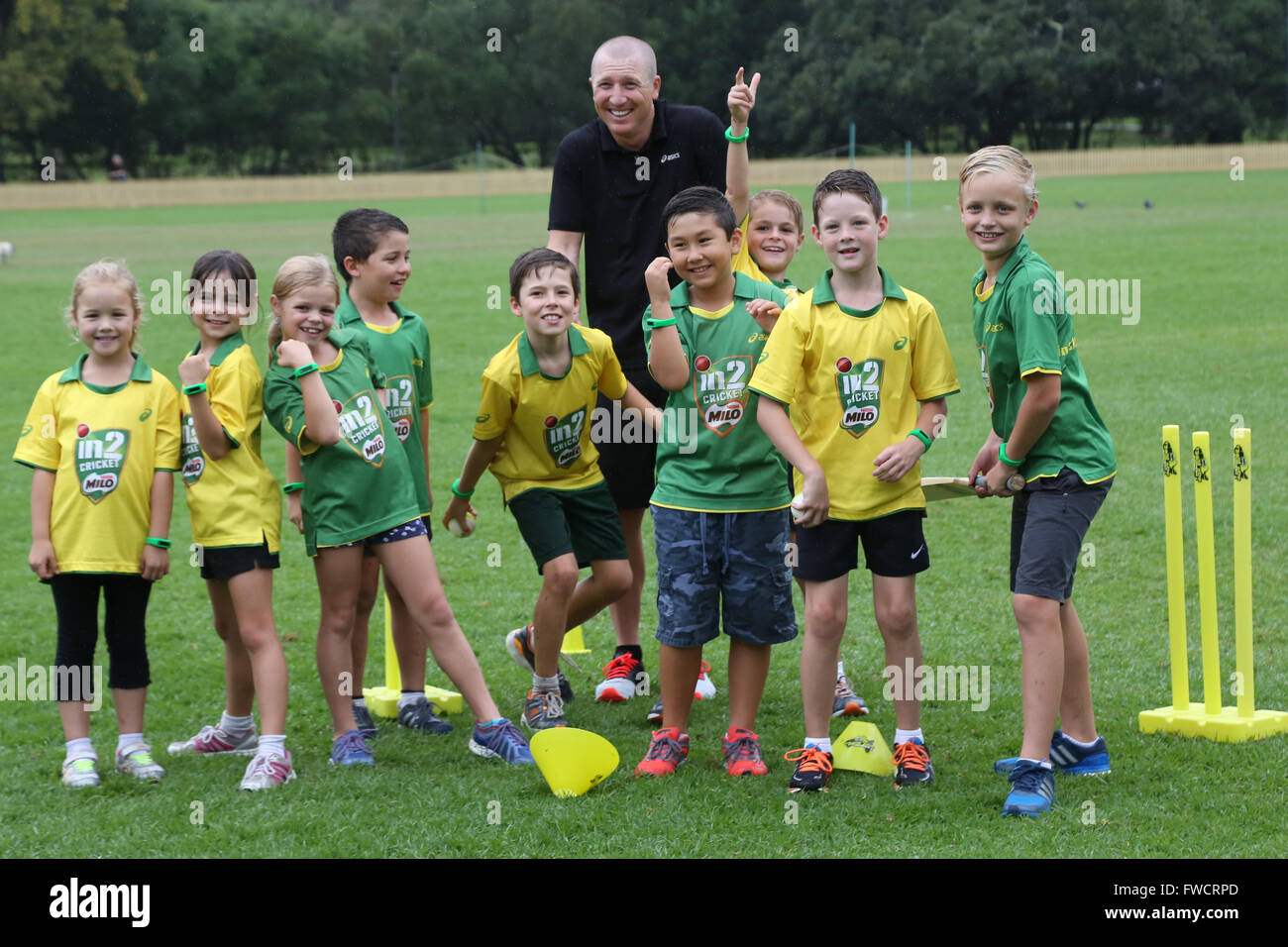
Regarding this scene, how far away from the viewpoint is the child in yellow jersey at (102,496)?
4.58 m

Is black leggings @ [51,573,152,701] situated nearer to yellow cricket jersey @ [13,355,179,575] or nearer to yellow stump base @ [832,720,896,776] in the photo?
yellow cricket jersey @ [13,355,179,575]

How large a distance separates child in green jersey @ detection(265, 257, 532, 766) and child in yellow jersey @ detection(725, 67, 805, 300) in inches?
58.0

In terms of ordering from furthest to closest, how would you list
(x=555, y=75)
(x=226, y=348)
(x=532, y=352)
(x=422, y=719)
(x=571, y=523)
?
(x=555, y=75)
(x=422, y=719)
(x=571, y=523)
(x=532, y=352)
(x=226, y=348)

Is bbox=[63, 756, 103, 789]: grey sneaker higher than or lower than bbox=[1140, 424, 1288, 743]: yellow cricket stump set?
lower

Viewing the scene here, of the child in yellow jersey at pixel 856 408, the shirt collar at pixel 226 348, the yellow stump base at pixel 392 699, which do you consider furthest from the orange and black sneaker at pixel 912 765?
the shirt collar at pixel 226 348

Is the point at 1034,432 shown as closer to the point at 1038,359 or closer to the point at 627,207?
the point at 1038,359

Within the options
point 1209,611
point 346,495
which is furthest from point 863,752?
point 346,495

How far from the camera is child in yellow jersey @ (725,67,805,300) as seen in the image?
17.4ft

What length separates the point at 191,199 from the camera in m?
49.8

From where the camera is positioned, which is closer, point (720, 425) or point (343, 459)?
point (720, 425)

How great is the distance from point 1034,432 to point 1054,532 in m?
0.29

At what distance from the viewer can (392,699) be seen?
5.42 meters

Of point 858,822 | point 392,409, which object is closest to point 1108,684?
point 858,822

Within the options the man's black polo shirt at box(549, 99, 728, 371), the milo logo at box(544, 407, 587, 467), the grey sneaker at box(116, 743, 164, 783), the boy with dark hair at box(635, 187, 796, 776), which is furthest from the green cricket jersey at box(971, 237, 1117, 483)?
the grey sneaker at box(116, 743, 164, 783)
